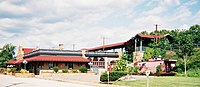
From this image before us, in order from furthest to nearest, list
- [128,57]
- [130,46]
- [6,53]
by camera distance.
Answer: [6,53] → [130,46] → [128,57]

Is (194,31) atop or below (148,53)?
atop

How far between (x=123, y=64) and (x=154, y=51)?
38.3 feet

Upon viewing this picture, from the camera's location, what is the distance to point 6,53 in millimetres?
93125

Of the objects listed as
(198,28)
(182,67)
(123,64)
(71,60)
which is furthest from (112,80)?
(198,28)

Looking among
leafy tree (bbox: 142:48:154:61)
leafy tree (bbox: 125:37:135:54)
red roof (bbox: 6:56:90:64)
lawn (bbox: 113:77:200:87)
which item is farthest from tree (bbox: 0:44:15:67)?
lawn (bbox: 113:77:200:87)

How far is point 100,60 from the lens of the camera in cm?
6238

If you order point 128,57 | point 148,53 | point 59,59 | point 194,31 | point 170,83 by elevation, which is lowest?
point 170,83

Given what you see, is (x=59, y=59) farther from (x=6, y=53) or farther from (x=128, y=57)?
(x=6, y=53)

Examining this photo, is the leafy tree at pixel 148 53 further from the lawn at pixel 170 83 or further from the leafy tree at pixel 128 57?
the lawn at pixel 170 83

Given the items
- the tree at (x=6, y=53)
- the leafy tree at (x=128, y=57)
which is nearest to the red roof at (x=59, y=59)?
the leafy tree at (x=128, y=57)

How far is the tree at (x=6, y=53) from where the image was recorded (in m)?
89.2

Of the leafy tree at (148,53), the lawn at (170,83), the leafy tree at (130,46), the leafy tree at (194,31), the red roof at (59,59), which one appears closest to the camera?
the lawn at (170,83)

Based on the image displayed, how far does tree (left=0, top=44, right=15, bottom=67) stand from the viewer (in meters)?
89.2

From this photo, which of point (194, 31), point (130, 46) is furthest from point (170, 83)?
point (194, 31)
